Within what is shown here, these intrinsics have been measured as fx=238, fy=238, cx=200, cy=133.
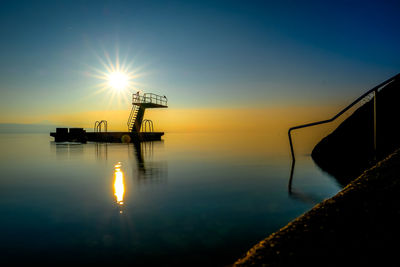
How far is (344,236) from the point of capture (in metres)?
3.02

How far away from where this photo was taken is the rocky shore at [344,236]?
8.76 ft

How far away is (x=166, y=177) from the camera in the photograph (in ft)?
40.9

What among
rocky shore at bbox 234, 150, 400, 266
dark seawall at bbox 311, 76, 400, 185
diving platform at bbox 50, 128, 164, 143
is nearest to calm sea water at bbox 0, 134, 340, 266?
rocky shore at bbox 234, 150, 400, 266

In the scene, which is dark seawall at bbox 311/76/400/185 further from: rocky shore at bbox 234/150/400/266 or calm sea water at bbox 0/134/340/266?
rocky shore at bbox 234/150/400/266

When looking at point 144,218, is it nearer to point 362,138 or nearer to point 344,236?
point 344,236

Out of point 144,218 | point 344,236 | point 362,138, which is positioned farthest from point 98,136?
point 344,236

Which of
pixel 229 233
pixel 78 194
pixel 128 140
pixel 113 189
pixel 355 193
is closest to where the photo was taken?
pixel 355 193

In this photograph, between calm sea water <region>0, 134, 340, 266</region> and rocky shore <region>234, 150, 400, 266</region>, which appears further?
calm sea water <region>0, 134, 340, 266</region>

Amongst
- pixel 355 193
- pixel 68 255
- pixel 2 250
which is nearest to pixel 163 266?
pixel 68 255

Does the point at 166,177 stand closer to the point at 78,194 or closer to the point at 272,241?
the point at 78,194

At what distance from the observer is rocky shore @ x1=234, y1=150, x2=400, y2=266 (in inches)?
105

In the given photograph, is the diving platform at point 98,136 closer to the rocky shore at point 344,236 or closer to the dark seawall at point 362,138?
the dark seawall at point 362,138

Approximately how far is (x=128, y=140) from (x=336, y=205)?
4008 cm

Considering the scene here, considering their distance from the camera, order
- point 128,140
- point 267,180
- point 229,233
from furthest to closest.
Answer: point 128,140, point 267,180, point 229,233
